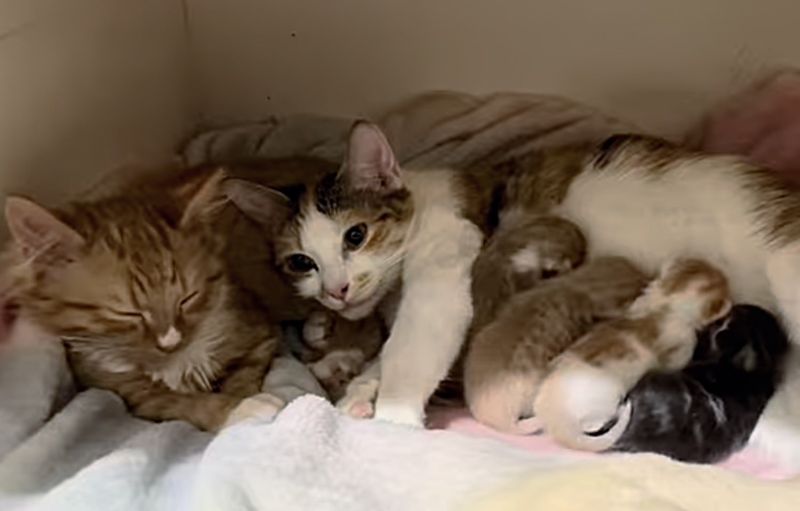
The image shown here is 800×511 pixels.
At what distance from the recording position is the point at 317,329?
1640 mm

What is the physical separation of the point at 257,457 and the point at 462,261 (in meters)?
0.41

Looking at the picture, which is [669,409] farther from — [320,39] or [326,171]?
[320,39]

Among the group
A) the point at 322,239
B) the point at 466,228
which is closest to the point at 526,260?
the point at 466,228

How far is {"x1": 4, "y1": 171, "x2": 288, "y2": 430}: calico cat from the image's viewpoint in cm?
145

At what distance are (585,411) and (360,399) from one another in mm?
270

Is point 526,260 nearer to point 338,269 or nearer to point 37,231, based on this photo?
point 338,269

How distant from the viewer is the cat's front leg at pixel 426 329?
1.44m

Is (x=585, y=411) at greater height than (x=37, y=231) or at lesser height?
lesser

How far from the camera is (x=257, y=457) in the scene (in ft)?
4.15

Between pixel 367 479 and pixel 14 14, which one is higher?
pixel 14 14

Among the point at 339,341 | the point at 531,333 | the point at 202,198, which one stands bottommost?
the point at 339,341

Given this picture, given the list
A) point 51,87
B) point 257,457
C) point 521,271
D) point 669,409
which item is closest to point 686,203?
point 521,271

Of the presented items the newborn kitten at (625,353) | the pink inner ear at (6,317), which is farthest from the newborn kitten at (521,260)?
the pink inner ear at (6,317)

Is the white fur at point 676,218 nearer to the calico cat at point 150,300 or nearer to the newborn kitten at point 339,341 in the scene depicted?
the newborn kitten at point 339,341
